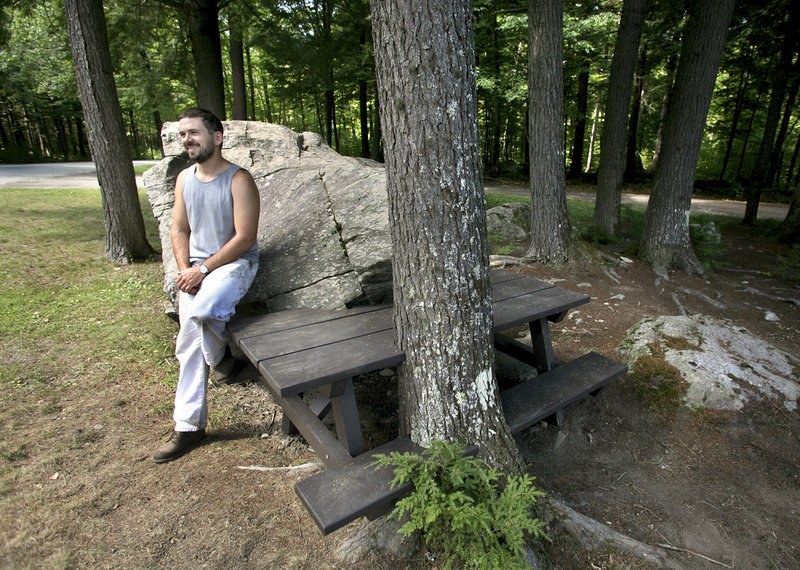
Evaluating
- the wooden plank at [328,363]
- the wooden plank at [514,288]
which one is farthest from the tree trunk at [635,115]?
the wooden plank at [328,363]

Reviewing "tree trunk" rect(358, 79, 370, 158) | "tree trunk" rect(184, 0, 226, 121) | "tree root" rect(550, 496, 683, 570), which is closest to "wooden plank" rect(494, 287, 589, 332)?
"tree root" rect(550, 496, 683, 570)

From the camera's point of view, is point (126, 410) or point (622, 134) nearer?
point (126, 410)

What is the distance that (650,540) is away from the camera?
2.22 metres

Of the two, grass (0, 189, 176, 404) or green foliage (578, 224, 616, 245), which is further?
green foliage (578, 224, 616, 245)

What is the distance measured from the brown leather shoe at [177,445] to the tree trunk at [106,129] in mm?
4111

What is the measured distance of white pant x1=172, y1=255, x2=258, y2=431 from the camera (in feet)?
8.61

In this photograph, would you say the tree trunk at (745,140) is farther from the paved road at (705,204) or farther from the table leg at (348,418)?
the table leg at (348,418)

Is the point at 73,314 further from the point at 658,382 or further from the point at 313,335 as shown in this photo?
the point at 658,382

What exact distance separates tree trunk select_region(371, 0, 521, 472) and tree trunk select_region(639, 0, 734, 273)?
4.89 meters

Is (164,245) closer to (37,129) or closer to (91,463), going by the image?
(91,463)

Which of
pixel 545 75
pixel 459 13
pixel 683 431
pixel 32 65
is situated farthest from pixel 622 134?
pixel 32 65

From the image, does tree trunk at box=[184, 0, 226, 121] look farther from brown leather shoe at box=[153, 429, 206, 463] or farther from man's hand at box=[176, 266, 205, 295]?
brown leather shoe at box=[153, 429, 206, 463]

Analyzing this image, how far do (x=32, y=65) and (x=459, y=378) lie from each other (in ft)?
98.9

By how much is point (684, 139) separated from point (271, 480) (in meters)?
6.28
